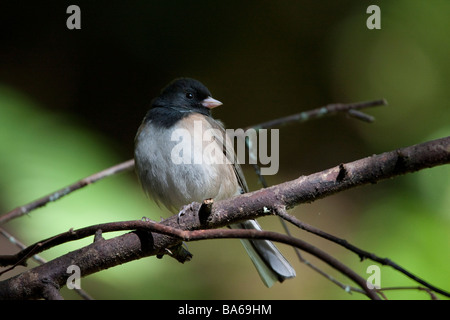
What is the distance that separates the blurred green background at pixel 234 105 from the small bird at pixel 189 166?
26cm

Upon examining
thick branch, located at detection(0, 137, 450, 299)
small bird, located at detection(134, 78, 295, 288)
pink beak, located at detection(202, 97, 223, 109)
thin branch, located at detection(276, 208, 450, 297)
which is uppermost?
pink beak, located at detection(202, 97, 223, 109)

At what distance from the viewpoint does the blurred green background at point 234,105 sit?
7.98ft

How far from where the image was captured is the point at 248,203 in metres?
1.39

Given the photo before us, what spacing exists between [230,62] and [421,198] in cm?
195

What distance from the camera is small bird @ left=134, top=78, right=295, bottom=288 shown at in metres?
2.26

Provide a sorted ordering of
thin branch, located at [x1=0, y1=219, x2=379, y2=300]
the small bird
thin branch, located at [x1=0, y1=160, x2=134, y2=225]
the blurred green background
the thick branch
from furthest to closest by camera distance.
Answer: the blurred green background
the small bird
thin branch, located at [x1=0, y1=160, x2=134, y2=225]
the thick branch
thin branch, located at [x1=0, y1=219, x2=379, y2=300]

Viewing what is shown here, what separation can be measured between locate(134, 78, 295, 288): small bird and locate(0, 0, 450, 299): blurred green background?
0.87ft

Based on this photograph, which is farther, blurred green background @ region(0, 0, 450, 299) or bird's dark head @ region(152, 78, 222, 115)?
bird's dark head @ region(152, 78, 222, 115)

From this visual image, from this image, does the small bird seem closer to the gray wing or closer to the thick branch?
the gray wing

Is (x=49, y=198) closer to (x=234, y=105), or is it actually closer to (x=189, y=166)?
(x=189, y=166)

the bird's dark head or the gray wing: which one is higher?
the bird's dark head

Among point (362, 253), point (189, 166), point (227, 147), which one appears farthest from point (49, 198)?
point (362, 253)

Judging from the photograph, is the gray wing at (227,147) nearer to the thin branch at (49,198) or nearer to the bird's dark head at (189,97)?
the bird's dark head at (189,97)

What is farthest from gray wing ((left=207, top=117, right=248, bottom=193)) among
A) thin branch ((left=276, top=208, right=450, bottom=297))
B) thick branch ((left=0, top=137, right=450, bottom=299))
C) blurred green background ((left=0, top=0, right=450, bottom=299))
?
thin branch ((left=276, top=208, right=450, bottom=297))
